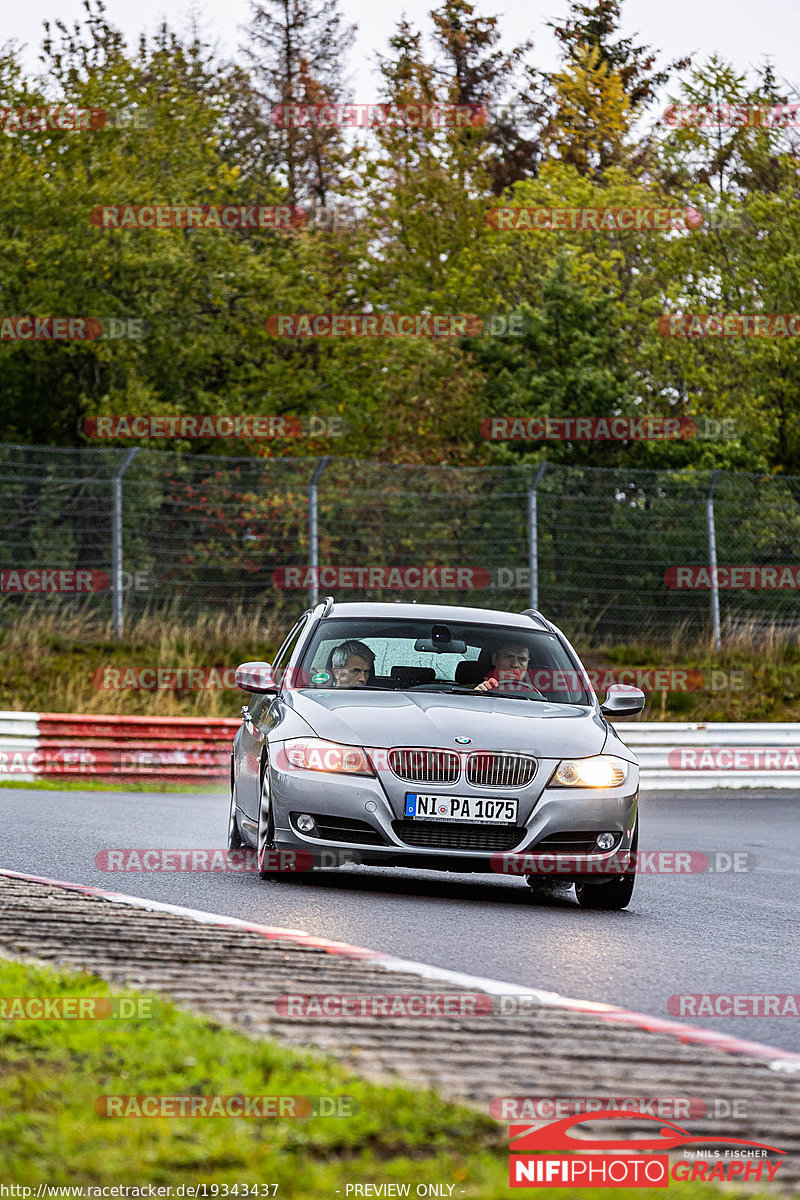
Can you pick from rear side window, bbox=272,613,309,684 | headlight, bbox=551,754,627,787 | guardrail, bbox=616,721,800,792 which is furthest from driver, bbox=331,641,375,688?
guardrail, bbox=616,721,800,792

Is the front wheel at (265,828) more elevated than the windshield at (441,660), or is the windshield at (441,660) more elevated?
the windshield at (441,660)

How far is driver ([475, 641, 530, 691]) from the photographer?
413 inches

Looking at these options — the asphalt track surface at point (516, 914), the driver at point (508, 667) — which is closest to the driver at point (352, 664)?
the driver at point (508, 667)

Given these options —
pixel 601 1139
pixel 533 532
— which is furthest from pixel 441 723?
pixel 533 532

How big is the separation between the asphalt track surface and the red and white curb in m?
0.20

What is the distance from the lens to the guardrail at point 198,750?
66.3ft

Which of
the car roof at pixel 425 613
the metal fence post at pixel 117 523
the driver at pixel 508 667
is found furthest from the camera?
the metal fence post at pixel 117 523

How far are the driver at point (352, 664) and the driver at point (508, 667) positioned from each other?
0.69m

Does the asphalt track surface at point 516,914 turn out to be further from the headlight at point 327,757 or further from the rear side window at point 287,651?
the rear side window at point 287,651

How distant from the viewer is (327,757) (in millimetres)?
9016

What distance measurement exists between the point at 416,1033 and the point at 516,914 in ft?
13.1

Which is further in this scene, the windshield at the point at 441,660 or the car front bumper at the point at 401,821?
the windshield at the point at 441,660

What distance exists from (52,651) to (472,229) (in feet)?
71.6

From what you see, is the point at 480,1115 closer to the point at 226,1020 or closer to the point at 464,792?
the point at 226,1020
